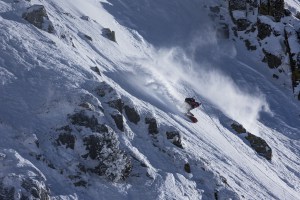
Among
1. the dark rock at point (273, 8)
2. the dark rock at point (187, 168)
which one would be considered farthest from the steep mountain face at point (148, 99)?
the dark rock at point (273, 8)

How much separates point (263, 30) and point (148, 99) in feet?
67.9

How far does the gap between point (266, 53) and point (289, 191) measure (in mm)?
18733

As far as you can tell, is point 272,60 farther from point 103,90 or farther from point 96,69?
point 103,90

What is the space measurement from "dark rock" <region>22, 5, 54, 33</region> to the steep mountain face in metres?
0.06

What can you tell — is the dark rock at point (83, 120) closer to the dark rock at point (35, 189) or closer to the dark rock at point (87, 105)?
the dark rock at point (87, 105)

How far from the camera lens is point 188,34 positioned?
1699 inches

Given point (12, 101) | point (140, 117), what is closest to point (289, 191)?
point (140, 117)

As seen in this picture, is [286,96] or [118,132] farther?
[286,96]

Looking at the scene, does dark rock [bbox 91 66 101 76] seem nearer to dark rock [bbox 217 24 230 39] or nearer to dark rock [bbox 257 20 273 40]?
dark rock [bbox 217 24 230 39]

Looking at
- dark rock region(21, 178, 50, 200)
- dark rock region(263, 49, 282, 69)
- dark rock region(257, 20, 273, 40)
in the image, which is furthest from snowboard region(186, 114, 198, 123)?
dark rock region(257, 20, 273, 40)

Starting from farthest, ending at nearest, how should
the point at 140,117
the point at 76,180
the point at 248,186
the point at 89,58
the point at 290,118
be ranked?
the point at 290,118 < the point at 89,58 < the point at 248,186 < the point at 140,117 < the point at 76,180

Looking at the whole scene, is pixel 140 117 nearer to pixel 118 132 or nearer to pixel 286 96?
pixel 118 132

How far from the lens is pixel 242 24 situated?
149 feet

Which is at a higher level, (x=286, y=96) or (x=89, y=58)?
(x=286, y=96)
